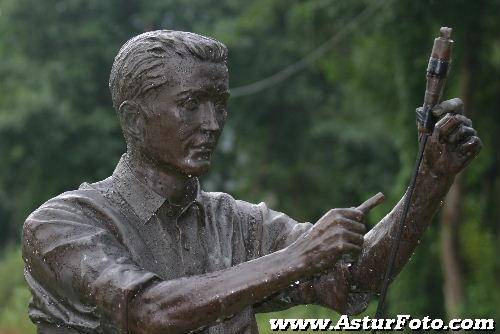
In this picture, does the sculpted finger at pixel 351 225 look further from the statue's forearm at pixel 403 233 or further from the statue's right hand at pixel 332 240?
the statue's forearm at pixel 403 233

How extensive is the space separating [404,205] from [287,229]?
488 millimetres

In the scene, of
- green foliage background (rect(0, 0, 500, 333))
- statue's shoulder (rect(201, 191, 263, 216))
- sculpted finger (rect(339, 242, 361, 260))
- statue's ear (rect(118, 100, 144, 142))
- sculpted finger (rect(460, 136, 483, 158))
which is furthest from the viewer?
green foliage background (rect(0, 0, 500, 333))

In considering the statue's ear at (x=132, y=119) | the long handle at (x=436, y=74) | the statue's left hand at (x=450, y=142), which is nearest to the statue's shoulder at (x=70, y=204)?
the statue's ear at (x=132, y=119)

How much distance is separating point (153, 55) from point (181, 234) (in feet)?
2.03

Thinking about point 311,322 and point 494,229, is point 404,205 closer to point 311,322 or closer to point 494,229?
point 311,322

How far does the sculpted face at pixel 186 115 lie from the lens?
3.75 metres

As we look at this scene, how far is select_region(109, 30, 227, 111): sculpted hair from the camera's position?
3.76m

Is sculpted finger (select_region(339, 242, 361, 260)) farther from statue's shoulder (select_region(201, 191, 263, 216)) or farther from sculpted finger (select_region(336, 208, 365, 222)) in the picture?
statue's shoulder (select_region(201, 191, 263, 216))

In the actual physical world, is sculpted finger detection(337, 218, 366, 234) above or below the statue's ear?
below

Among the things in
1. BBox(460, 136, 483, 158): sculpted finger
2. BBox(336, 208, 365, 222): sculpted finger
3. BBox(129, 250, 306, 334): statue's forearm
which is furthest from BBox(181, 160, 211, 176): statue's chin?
BBox(460, 136, 483, 158): sculpted finger

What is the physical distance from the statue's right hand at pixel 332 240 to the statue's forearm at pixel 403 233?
36 centimetres

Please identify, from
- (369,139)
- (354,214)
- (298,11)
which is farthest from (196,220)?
(369,139)

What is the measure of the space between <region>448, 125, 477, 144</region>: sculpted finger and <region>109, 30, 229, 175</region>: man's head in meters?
0.75

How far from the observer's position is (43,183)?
20047 millimetres
